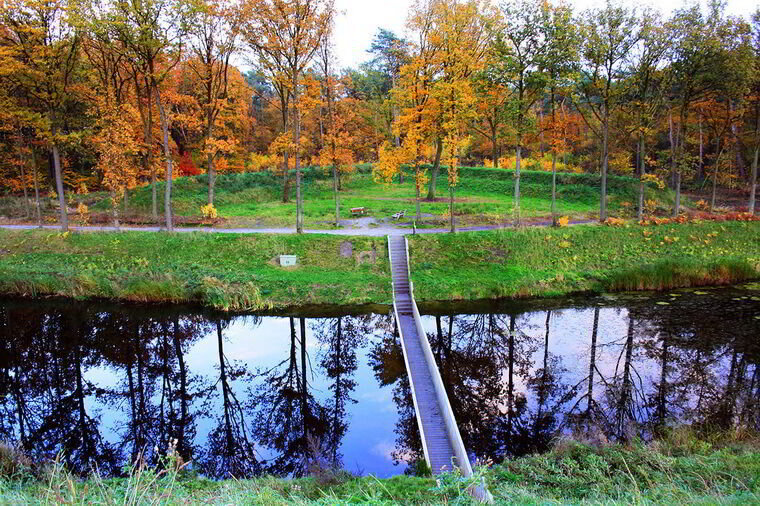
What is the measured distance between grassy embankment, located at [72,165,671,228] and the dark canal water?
39.2ft

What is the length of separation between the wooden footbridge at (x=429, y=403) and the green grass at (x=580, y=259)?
419cm

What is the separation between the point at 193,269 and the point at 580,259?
71.7 ft

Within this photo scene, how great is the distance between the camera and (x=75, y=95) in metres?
29.8

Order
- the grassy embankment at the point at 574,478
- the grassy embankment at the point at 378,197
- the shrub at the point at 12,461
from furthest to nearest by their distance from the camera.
Answer: the grassy embankment at the point at 378,197 → the shrub at the point at 12,461 → the grassy embankment at the point at 574,478

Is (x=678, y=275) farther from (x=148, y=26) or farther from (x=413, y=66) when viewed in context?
(x=148, y=26)

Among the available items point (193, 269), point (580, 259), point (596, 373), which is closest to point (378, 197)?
point (580, 259)

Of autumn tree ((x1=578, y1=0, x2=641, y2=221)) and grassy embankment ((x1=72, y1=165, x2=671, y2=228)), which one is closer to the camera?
autumn tree ((x1=578, y1=0, x2=641, y2=221))

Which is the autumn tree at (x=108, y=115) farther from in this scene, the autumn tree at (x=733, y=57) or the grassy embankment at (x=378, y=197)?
the autumn tree at (x=733, y=57)

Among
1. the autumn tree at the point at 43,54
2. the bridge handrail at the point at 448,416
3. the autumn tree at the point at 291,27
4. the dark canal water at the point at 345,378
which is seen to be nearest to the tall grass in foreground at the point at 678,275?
the dark canal water at the point at 345,378

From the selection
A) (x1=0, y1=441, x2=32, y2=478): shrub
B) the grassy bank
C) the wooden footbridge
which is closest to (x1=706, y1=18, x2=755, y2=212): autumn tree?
the grassy bank

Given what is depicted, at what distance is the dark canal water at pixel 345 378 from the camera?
12922 mm

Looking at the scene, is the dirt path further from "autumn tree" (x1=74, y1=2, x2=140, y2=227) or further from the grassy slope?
"autumn tree" (x1=74, y1=2, x2=140, y2=227)

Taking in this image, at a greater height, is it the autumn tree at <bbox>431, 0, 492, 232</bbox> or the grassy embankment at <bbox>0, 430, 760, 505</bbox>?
the autumn tree at <bbox>431, 0, 492, 232</bbox>

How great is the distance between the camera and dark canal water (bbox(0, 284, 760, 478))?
1292cm
